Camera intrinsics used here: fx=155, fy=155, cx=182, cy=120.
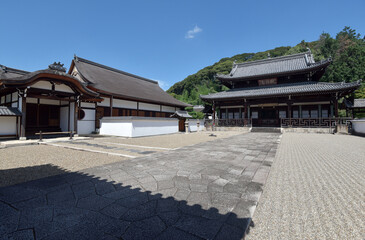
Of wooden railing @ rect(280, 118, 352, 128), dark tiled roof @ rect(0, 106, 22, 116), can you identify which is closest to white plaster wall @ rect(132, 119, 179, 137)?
dark tiled roof @ rect(0, 106, 22, 116)

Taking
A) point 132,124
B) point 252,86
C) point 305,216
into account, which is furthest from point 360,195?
point 252,86

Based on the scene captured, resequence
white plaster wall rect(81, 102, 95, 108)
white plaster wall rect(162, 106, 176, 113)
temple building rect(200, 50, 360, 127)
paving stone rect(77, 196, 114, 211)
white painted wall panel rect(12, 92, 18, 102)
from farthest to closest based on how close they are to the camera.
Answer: white plaster wall rect(162, 106, 176, 113), temple building rect(200, 50, 360, 127), white plaster wall rect(81, 102, 95, 108), white painted wall panel rect(12, 92, 18, 102), paving stone rect(77, 196, 114, 211)

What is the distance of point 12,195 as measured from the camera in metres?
2.19

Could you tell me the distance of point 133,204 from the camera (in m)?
1.93

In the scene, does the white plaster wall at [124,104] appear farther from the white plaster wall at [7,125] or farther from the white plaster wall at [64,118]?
the white plaster wall at [7,125]

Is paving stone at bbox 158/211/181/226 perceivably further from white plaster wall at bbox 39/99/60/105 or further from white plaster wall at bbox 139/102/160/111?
white plaster wall at bbox 139/102/160/111

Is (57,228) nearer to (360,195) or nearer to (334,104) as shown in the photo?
(360,195)

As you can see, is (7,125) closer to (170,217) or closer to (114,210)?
(114,210)

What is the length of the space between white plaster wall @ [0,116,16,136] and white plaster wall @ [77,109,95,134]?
122 inches

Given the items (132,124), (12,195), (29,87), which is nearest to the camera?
(12,195)

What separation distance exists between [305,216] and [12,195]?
3827 mm

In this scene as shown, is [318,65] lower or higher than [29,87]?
higher

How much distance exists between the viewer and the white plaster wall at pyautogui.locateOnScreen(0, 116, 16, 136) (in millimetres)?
8281

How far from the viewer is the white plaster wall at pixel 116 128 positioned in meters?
10.5
